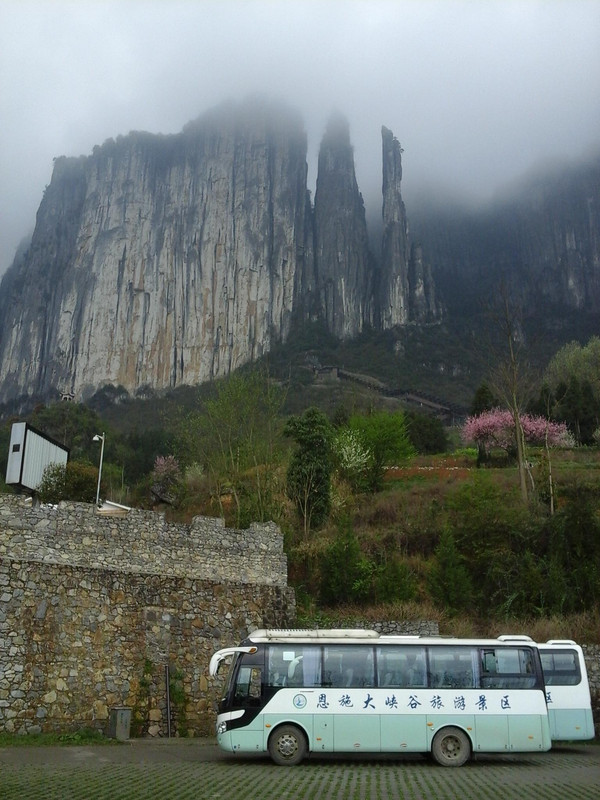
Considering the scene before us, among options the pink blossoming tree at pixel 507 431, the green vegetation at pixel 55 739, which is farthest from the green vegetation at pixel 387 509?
the green vegetation at pixel 55 739

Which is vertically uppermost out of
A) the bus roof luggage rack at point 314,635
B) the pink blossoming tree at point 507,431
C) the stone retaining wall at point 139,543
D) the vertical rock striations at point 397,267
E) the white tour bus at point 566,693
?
the vertical rock striations at point 397,267

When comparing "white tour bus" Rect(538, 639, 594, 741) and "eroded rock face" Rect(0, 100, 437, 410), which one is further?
"eroded rock face" Rect(0, 100, 437, 410)

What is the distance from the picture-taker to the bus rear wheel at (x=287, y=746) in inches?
513

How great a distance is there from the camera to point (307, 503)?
2952 centimetres

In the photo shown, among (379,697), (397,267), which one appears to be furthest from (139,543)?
(397,267)

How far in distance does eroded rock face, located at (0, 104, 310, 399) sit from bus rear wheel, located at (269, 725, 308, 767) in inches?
4248

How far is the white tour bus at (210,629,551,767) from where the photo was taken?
13188 mm

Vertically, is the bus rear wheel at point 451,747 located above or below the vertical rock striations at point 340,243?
below

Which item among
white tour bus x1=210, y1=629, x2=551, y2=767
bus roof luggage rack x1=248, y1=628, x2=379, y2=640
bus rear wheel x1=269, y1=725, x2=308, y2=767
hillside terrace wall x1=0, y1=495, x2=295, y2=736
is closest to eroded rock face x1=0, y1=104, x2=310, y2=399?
hillside terrace wall x1=0, y1=495, x2=295, y2=736

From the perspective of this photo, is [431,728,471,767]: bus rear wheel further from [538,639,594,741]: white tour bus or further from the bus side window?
[538,639,594,741]: white tour bus

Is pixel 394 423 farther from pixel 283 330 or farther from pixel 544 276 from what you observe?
pixel 544 276

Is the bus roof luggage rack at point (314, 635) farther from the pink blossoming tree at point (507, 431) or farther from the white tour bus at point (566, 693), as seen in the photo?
the pink blossoming tree at point (507, 431)

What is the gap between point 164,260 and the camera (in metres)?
135

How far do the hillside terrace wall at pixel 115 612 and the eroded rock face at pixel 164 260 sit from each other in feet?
332
